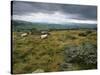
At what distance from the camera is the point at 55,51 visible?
227cm

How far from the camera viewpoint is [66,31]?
2326mm

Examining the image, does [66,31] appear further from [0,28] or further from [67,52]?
[0,28]

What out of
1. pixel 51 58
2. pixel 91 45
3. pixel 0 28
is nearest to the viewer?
pixel 0 28

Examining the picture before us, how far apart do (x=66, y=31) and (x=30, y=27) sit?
46 centimetres

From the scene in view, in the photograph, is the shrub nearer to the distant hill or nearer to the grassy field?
the grassy field

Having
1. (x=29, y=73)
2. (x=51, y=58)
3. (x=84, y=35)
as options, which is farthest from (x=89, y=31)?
(x=29, y=73)

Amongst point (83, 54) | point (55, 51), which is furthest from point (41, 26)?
point (83, 54)

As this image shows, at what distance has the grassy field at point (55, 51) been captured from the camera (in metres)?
2.15

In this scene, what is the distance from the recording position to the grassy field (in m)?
2.15

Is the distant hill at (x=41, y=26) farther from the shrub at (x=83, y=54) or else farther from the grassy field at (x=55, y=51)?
the shrub at (x=83, y=54)

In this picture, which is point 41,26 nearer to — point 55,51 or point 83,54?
point 55,51

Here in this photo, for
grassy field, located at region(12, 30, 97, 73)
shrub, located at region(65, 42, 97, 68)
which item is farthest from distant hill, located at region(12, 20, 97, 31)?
shrub, located at region(65, 42, 97, 68)

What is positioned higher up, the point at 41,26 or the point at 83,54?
the point at 41,26

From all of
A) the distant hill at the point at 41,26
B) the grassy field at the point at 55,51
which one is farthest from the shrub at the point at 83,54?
the distant hill at the point at 41,26
